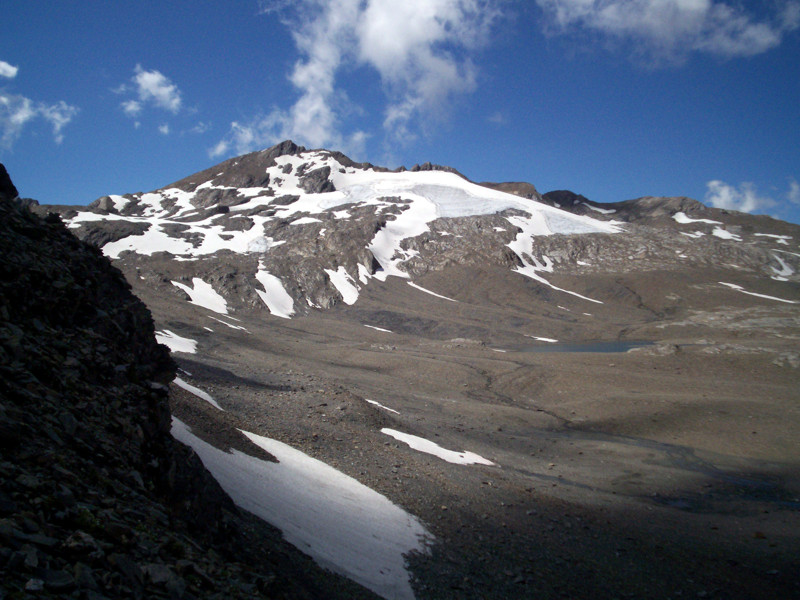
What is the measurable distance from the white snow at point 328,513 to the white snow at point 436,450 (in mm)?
6849

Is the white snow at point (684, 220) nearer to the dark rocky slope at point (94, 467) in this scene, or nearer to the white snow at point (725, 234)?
the white snow at point (725, 234)

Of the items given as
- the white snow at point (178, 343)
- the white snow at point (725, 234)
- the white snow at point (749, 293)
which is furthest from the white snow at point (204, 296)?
the white snow at point (725, 234)

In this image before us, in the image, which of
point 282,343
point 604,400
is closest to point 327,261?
point 282,343

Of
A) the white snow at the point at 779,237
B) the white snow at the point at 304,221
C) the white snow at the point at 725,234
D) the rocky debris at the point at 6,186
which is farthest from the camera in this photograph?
the white snow at the point at 725,234

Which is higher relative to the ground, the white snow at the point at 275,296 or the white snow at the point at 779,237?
the white snow at the point at 779,237

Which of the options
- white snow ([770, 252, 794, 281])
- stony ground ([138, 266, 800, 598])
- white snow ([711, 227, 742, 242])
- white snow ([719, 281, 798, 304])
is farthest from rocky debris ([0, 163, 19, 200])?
white snow ([711, 227, 742, 242])

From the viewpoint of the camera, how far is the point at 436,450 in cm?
2302

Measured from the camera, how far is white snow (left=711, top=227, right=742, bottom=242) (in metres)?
140

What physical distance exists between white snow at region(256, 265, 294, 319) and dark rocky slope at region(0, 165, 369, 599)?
246 feet

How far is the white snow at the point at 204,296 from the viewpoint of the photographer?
79.7 metres

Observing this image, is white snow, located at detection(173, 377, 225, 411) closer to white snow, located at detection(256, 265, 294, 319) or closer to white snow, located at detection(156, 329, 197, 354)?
white snow, located at detection(156, 329, 197, 354)

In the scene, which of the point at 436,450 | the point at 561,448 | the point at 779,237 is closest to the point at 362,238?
the point at 561,448

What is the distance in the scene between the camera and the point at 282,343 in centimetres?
5762

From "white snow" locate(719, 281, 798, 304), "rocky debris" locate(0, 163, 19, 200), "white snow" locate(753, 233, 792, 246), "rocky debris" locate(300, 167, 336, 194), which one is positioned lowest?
"rocky debris" locate(0, 163, 19, 200)
